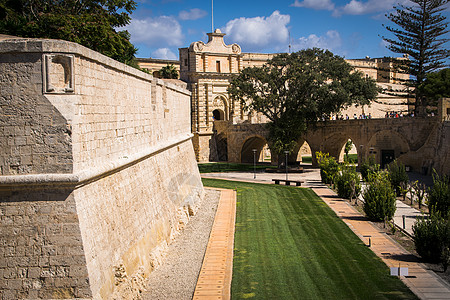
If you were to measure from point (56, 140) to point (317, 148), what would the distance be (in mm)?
32043

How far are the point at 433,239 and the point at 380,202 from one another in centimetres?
472

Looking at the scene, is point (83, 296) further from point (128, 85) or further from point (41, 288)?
point (128, 85)

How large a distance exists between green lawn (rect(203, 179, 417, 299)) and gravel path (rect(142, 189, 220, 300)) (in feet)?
3.38

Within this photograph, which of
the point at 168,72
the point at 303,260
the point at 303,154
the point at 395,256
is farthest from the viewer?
the point at 303,154

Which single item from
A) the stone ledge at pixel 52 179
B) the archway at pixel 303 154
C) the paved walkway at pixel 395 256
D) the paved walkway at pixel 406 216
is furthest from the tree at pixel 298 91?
the stone ledge at pixel 52 179

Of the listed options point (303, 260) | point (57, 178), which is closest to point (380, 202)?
point (303, 260)

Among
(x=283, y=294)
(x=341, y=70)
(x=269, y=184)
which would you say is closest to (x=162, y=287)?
(x=283, y=294)

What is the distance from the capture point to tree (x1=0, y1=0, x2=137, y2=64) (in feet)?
64.3

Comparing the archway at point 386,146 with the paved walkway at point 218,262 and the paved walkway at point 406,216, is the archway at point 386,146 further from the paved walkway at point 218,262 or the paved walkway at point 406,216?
the paved walkway at point 218,262

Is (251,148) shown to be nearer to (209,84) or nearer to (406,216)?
(209,84)

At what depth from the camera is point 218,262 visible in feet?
39.5

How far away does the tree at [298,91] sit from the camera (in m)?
32.5

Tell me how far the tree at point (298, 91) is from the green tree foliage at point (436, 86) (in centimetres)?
469

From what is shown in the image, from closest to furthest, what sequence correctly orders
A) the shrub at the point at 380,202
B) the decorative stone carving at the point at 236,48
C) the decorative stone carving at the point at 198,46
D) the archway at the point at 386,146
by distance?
the shrub at the point at 380,202 < the archway at the point at 386,146 < the decorative stone carving at the point at 198,46 < the decorative stone carving at the point at 236,48
